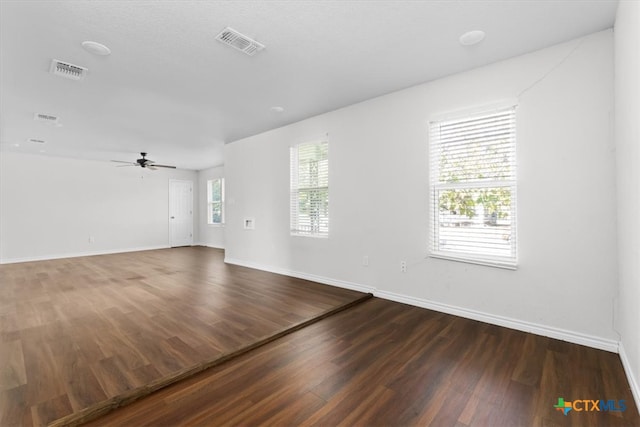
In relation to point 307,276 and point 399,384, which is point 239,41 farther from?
point 307,276

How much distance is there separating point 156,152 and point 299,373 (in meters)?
6.51

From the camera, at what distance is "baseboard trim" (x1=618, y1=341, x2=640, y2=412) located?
1.67 m

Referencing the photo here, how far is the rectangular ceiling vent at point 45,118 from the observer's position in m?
4.12

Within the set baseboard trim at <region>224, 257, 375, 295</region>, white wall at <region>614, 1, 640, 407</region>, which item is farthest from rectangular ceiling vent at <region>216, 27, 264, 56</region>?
baseboard trim at <region>224, 257, 375, 295</region>

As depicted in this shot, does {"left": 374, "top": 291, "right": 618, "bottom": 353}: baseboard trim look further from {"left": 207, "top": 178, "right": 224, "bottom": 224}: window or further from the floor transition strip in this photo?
{"left": 207, "top": 178, "right": 224, "bottom": 224}: window

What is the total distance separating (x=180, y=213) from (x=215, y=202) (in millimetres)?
1219

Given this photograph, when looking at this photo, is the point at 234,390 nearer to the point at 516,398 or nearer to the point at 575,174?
the point at 516,398

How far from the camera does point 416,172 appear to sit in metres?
3.34

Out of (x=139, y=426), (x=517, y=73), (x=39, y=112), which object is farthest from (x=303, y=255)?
(x=39, y=112)

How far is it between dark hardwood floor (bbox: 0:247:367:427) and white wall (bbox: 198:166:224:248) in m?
3.79

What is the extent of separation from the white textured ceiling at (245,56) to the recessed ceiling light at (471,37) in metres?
0.06

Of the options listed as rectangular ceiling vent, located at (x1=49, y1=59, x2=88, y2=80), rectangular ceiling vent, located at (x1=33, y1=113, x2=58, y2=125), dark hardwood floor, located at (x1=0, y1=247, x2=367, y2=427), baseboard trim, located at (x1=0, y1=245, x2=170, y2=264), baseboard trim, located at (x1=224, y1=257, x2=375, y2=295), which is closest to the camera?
dark hardwood floor, located at (x1=0, y1=247, x2=367, y2=427)

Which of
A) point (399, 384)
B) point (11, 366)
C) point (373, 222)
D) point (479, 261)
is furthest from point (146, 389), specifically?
point (479, 261)

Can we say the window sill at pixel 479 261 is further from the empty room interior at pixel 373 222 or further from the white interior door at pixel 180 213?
the white interior door at pixel 180 213
